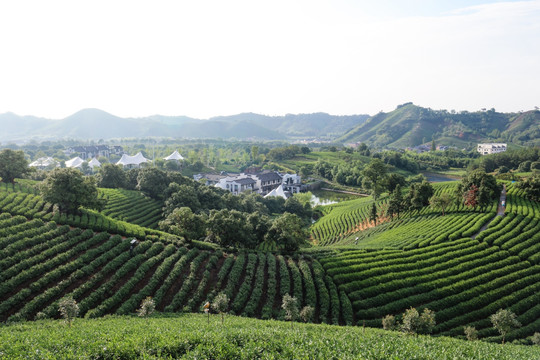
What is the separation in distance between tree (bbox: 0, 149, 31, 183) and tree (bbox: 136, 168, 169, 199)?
1496 centimetres

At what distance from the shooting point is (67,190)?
3052 cm

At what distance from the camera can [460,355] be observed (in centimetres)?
1188

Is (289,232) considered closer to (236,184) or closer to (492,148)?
(236,184)

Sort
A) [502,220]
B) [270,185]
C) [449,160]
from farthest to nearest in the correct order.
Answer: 1. [449,160]
2. [270,185]
3. [502,220]

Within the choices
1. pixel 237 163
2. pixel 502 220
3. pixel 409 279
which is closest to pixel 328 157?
pixel 237 163

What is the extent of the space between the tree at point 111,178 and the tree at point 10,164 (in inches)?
504

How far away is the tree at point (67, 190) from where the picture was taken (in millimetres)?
29812

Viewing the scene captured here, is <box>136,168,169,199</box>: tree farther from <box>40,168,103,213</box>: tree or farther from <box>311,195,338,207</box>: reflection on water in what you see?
<box>311,195,338,207</box>: reflection on water

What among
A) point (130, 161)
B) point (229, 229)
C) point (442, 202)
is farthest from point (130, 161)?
point (442, 202)

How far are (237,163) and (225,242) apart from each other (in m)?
108

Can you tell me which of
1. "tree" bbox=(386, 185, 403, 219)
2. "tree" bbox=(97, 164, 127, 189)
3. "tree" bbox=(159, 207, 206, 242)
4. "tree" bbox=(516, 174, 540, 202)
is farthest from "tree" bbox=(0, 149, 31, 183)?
"tree" bbox=(516, 174, 540, 202)

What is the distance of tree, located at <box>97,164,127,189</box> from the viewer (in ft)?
176

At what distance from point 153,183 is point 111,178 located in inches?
377

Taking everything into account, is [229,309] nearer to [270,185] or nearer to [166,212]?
[166,212]
